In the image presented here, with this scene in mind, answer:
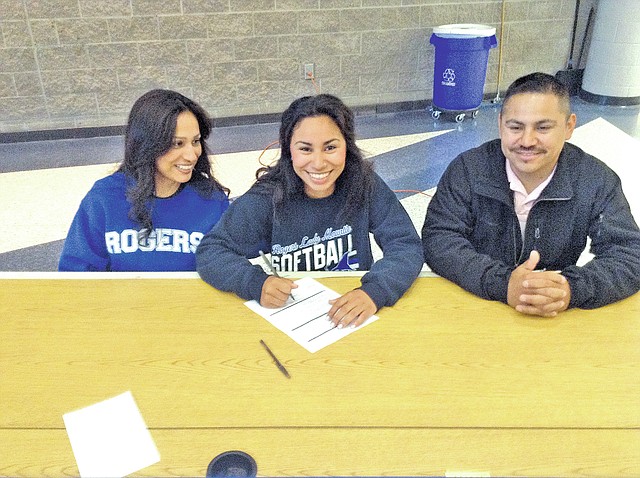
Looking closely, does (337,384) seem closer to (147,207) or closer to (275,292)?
(275,292)

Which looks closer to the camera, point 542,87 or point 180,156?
point 542,87

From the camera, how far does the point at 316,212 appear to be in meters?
1.58

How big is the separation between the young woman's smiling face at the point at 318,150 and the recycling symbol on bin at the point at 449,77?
325cm

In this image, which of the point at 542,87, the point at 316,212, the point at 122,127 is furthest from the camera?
the point at 122,127

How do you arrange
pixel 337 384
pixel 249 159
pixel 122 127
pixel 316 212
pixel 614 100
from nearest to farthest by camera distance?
pixel 337 384
pixel 316 212
pixel 249 159
pixel 122 127
pixel 614 100

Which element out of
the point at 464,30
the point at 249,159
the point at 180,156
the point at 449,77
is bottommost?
the point at 249,159

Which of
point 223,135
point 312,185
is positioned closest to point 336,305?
point 312,185

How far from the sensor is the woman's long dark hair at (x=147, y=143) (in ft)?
5.37

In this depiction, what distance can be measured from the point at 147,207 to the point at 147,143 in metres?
0.19

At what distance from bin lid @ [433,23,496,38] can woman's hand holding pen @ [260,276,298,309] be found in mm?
3584

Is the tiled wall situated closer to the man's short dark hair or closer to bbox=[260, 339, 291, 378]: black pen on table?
Result: the man's short dark hair

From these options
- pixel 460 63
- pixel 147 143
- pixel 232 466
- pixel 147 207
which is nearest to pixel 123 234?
pixel 147 207

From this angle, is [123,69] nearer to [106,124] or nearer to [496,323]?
[106,124]

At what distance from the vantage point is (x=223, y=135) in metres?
4.54
